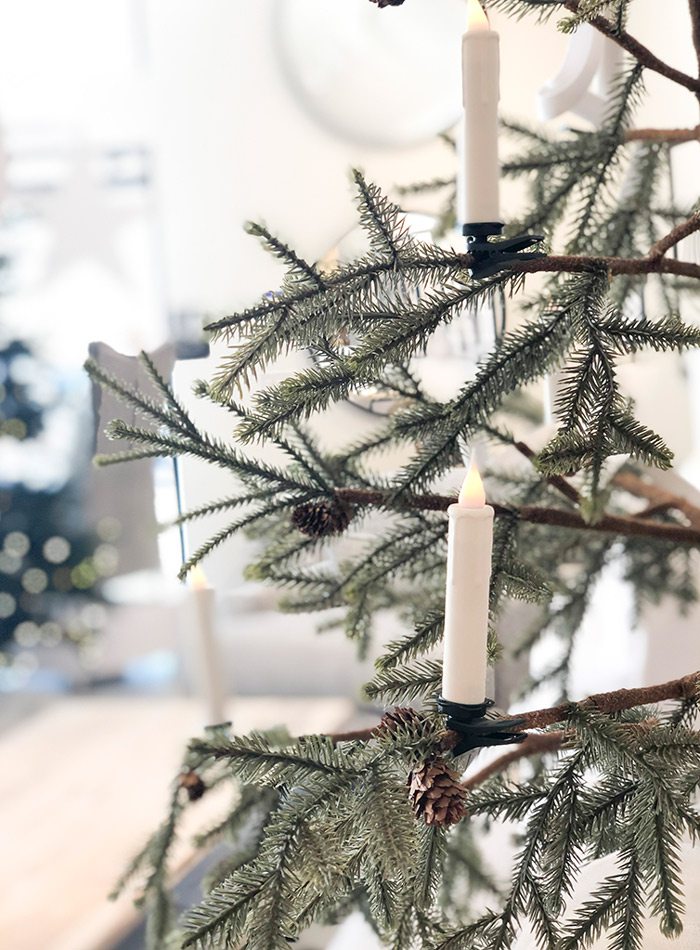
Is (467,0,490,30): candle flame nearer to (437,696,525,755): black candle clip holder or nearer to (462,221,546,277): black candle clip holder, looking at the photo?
(462,221,546,277): black candle clip holder

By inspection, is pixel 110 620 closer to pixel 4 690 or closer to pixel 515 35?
pixel 4 690

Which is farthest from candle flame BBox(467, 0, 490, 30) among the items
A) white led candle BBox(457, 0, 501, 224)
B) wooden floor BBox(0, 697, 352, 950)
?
wooden floor BBox(0, 697, 352, 950)

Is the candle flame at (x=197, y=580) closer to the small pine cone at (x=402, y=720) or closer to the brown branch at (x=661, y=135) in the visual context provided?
the small pine cone at (x=402, y=720)

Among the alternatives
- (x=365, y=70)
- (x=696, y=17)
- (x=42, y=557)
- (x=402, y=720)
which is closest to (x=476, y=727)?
(x=402, y=720)

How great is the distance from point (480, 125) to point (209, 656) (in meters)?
0.54

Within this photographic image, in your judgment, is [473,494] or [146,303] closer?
[473,494]

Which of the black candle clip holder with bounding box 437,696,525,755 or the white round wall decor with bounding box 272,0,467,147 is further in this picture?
the white round wall decor with bounding box 272,0,467,147

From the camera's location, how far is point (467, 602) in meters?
0.43

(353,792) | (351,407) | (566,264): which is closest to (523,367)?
(566,264)

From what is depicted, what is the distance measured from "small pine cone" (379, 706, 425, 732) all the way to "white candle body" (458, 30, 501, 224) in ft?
0.81

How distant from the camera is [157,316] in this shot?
5.63ft

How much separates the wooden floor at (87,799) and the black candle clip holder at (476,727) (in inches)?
40.2

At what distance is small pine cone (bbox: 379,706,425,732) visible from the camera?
44 centimetres

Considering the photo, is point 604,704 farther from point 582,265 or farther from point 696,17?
point 696,17
